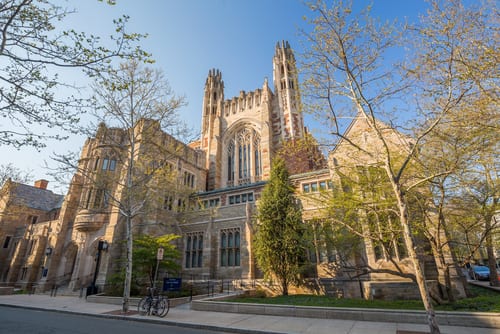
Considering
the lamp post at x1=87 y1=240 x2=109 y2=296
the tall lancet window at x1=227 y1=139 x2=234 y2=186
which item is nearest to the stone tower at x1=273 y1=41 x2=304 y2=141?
the tall lancet window at x1=227 y1=139 x2=234 y2=186

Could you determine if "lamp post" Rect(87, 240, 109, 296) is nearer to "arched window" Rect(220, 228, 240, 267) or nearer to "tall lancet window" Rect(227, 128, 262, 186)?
"arched window" Rect(220, 228, 240, 267)

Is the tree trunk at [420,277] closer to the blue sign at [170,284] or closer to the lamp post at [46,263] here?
the blue sign at [170,284]

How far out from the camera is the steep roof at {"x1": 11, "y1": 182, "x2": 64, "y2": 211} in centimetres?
3191

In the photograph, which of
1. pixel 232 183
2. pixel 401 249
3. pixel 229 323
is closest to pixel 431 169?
pixel 401 249

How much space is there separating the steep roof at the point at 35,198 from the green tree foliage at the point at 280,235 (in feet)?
103

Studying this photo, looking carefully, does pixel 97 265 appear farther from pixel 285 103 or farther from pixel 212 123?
pixel 285 103

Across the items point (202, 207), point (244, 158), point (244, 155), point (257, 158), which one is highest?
point (244, 155)

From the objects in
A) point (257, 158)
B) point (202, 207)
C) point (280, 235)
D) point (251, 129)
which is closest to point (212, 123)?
point (251, 129)

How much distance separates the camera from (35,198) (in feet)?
113

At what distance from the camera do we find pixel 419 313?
24.5ft

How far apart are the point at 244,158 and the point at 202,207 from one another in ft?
53.7

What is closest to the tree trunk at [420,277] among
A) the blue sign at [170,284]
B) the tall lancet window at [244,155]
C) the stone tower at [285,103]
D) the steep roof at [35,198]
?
the blue sign at [170,284]

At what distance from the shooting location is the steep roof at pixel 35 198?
3191 cm

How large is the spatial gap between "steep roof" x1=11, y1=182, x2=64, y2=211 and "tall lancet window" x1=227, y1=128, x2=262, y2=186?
2379cm
